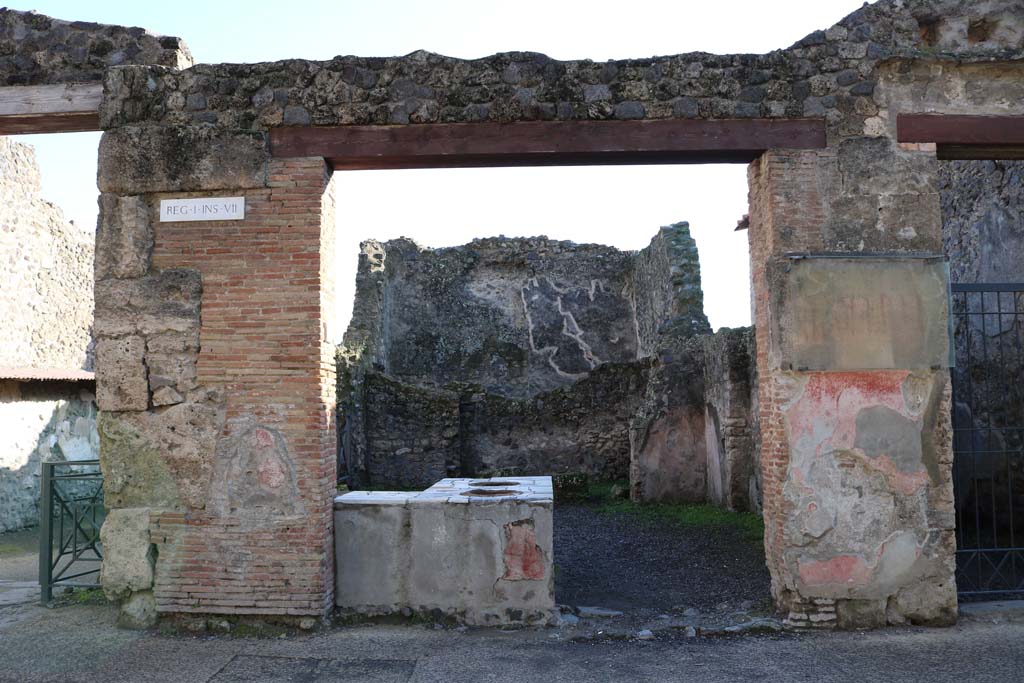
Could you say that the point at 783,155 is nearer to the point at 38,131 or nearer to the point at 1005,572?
the point at 1005,572

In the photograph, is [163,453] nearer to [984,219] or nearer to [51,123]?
[51,123]

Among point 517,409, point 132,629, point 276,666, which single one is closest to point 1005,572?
point 276,666

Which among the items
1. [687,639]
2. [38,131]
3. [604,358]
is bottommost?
[687,639]

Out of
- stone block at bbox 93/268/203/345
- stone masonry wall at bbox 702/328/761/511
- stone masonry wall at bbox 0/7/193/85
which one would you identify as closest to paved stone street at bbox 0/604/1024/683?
stone block at bbox 93/268/203/345

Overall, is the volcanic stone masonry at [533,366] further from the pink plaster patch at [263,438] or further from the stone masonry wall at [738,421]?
the pink plaster patch at [263,438]

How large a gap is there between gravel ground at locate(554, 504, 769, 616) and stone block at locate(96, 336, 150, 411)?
A: 3396mm

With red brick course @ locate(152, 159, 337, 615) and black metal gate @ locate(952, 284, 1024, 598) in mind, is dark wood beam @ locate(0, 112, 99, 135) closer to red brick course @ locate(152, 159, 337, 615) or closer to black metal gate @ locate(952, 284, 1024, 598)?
red brick course @ locate(152, 159, 337, 615)

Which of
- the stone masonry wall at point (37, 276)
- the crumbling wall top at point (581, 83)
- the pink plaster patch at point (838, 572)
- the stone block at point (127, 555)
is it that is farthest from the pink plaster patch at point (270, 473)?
the stone masonry wall at point (37, 276)

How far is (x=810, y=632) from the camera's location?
5379 millimetres

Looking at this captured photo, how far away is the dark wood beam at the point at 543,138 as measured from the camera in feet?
18.5

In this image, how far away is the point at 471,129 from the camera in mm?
5711

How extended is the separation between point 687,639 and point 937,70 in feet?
13.5

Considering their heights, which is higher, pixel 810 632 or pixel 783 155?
pixel 783 155

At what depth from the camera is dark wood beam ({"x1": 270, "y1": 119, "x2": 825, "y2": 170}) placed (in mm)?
5652
